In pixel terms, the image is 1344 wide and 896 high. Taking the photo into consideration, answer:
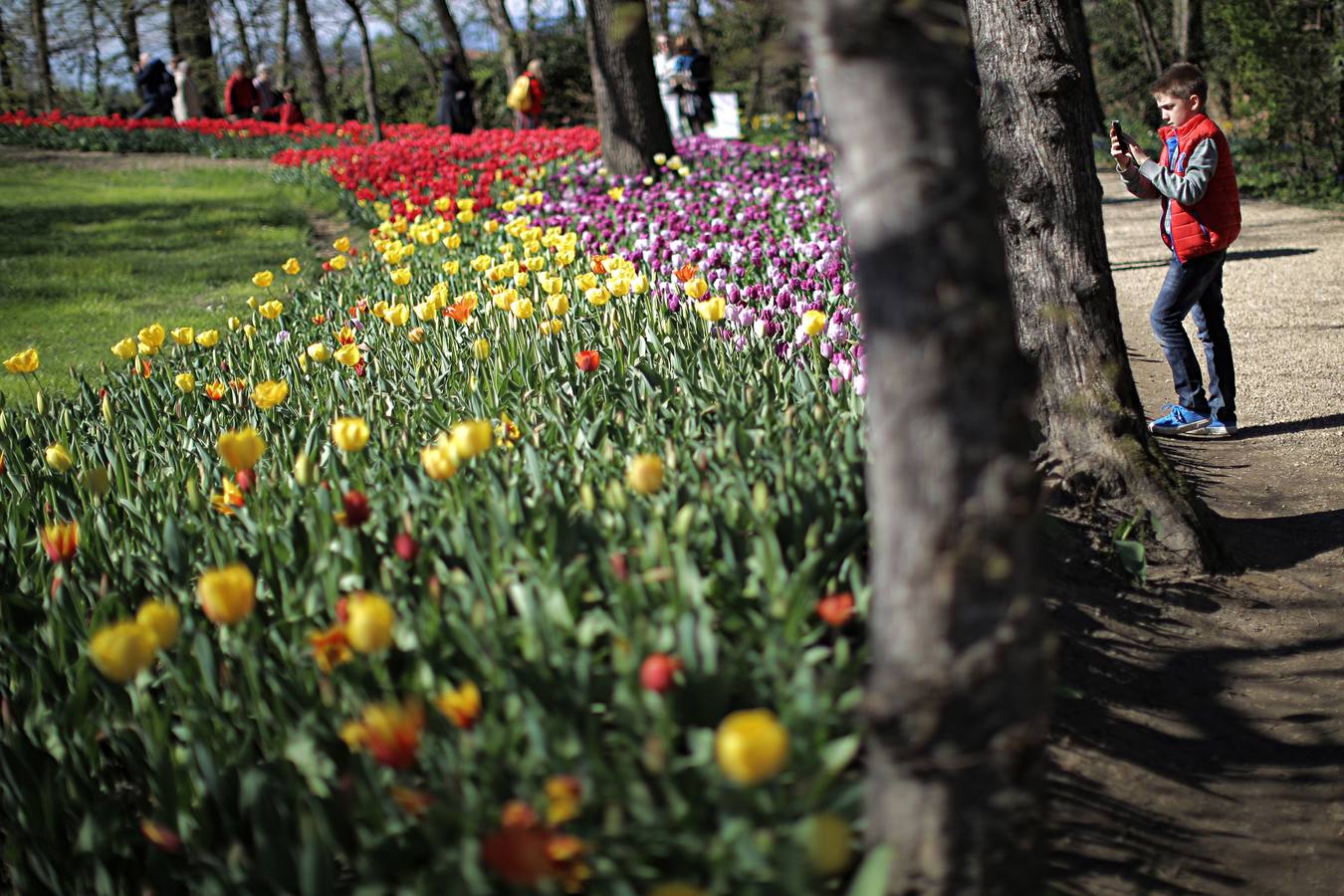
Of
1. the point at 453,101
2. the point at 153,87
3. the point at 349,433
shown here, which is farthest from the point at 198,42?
the point at 349,433

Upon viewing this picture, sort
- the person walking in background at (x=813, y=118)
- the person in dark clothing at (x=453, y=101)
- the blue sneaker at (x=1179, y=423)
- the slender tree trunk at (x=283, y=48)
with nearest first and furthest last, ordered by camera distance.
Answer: the blue sneaker at (x=1179, y=423) → the person walking in background at (x=813, y=118) → the person in dark clothing at (x=453, y=101) → the slender tree trunk at (x=283, y=48)

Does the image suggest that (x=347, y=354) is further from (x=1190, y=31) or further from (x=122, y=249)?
(x=1190, y=31)

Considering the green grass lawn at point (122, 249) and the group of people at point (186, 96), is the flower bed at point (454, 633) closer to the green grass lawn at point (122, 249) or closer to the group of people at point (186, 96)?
the green grass lawn at point (122, 249)

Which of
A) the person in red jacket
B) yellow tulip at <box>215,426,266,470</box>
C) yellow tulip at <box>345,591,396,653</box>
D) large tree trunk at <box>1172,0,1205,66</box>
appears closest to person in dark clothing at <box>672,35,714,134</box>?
large tree trunk at <box>1172,0,1205,66</box>

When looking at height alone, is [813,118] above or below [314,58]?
below

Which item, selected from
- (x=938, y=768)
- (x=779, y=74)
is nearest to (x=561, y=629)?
(x=938, y=768)

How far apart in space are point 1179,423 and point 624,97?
631 cm

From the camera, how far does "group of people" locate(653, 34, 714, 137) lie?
588 inches

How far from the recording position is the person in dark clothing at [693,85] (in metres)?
14.9

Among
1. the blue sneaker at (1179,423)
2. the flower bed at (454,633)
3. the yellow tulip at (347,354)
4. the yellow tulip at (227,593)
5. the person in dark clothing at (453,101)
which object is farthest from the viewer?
the person in dark clothing at (453,101)

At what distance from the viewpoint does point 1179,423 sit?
4.80 meters

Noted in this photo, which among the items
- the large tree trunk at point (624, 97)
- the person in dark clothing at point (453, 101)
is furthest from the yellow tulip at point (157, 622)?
the person in dark clothing at point (453, 101)

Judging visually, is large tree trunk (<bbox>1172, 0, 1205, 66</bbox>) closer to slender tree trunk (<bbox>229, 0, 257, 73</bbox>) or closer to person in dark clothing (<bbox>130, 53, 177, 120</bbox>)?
person in dark clothing (<bbox>130, 53, 177, 120</bbox>)

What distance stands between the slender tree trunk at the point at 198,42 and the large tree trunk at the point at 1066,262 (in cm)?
2453
